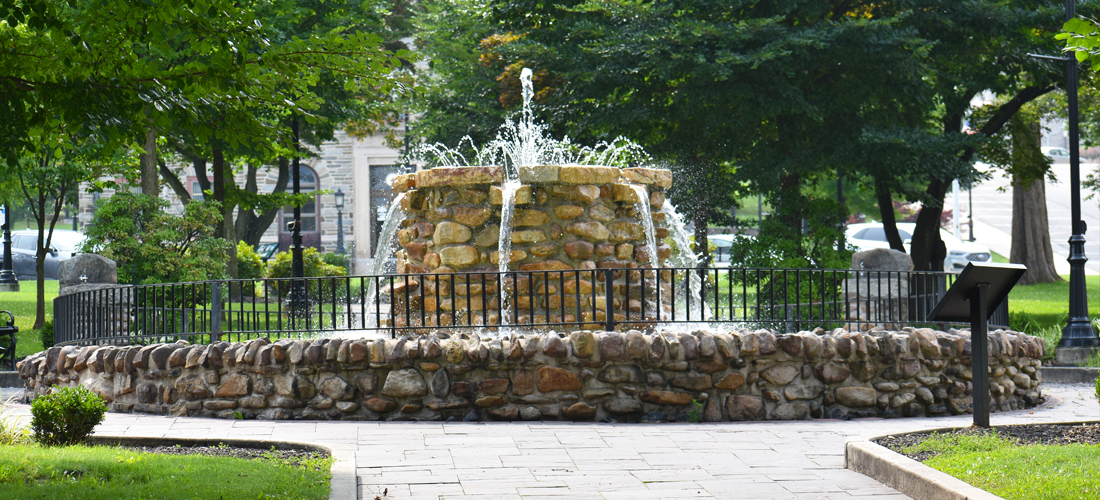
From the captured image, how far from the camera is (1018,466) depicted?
5.31 meters

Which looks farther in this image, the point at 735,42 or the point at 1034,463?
the point at 735,42

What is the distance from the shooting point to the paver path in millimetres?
5625

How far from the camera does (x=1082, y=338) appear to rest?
12859 mm

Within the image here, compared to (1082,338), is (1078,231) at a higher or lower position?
higher

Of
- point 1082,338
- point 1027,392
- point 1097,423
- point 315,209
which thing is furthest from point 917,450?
point 315,209

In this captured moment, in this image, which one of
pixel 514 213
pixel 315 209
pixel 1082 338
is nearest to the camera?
pixel 514 213

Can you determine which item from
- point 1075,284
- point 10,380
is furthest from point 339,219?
point 1075,284

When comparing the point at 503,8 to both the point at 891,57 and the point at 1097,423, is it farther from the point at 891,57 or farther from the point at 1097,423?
the point at 1097,423

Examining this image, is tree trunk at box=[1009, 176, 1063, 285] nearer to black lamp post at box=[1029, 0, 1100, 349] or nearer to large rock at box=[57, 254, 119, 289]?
black lamp post at box=[1029, 0, 1100, 349]

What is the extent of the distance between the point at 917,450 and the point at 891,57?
1079 cm

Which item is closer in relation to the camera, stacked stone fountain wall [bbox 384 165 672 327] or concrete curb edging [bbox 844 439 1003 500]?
concrete curb edging [bbox 844 439 1003 500]

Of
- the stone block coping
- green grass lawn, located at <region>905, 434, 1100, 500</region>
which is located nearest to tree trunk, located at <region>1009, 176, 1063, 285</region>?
green grass lawn, located at <region>905, 434, 1100, 500</region>

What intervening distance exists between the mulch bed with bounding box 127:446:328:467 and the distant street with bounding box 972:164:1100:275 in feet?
109

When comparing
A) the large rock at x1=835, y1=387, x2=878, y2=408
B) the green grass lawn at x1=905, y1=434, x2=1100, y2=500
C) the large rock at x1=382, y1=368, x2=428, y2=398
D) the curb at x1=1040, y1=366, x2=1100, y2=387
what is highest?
the large rock at x1=382, y1=368, x2=428, y2=398
